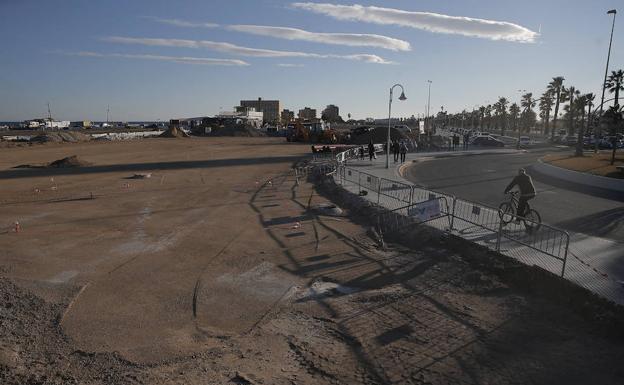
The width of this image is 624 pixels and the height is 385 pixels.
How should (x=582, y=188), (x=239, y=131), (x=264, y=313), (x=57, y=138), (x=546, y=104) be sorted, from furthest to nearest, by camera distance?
(x=546, y=104)
(x=239, y=131)
(x=57, y=138)
(x=582, y=188)
(x=264, y=313)

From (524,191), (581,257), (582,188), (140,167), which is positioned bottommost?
(140,167)

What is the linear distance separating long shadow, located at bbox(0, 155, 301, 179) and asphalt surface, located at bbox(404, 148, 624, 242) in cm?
1368

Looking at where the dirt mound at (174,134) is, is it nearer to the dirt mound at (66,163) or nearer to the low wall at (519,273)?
the dirt mound at (66,163)

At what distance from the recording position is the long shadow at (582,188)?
18797mm

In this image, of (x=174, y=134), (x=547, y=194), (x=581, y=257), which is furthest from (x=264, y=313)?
(x=174, y=134)

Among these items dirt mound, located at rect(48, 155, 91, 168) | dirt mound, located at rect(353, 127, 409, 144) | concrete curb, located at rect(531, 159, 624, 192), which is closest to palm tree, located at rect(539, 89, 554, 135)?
dirt mound, located at rect(353, 127, 409, 144)

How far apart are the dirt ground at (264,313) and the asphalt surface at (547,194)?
5.92 meters

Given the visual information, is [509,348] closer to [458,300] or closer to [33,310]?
[458,300]

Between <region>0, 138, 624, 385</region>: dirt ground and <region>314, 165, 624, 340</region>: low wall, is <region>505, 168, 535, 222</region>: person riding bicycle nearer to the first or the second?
<region>314, 165, 624, 340</region>: low wall

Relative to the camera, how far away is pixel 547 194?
1909 centimetres

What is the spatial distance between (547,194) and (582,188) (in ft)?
12.2

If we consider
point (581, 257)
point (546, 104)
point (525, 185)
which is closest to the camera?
point (581, 257)

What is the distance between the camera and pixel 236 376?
5.47 meters

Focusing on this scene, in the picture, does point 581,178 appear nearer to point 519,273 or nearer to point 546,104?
point 519,273
